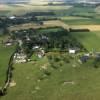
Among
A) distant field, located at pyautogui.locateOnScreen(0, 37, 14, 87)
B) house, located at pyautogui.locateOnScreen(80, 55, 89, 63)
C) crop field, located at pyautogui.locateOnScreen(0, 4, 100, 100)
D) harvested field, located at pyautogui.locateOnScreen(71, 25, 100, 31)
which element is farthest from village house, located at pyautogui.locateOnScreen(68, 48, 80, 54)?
harvested field, located at pyautogui.locateOnScreen(71, 25, 100, 31)

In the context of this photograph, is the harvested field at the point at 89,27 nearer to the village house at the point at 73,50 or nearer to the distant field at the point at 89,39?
the distant field at the point at 89,39

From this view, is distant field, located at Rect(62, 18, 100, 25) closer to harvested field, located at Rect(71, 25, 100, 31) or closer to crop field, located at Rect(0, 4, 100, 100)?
harvested field, located at Rect(71, 25, 100, 31)

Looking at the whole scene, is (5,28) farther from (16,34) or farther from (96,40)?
(96,40)

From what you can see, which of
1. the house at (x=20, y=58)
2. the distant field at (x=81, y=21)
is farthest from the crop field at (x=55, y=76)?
the distant field at (x=81, y=21)

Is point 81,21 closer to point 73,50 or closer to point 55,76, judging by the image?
point 73,50

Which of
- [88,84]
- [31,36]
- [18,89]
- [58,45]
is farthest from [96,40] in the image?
[18,89]

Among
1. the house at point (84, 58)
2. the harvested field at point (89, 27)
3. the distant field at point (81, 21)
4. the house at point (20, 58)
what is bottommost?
the distant field at point (81, 21)

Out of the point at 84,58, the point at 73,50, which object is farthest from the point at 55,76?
the point at 73,50
